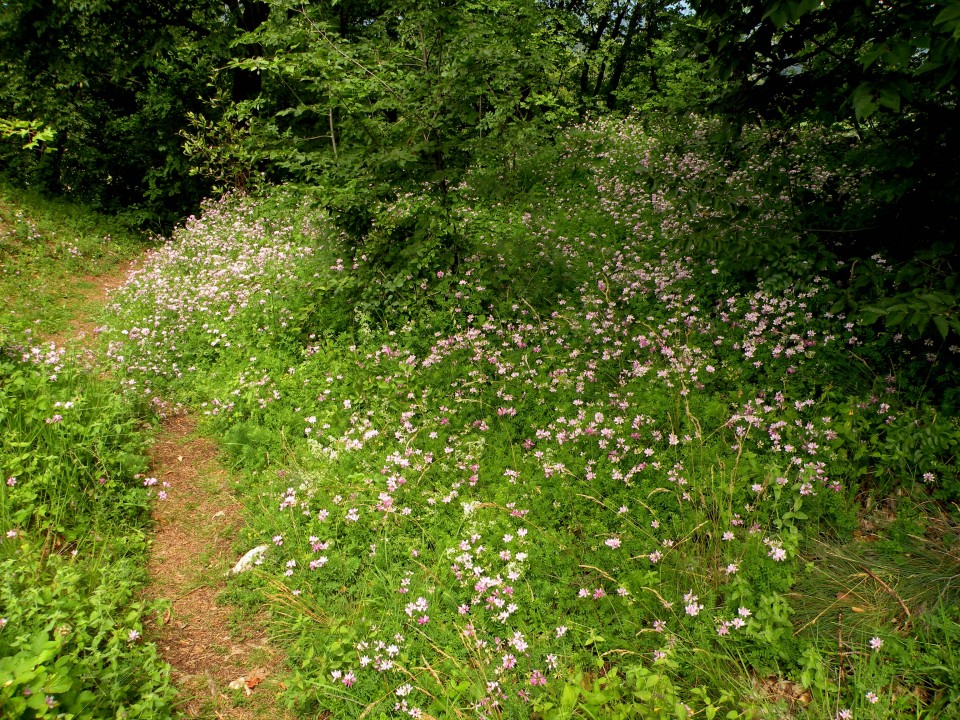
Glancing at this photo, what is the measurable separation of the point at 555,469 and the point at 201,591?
2.82 metres

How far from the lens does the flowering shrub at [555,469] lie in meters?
3.18

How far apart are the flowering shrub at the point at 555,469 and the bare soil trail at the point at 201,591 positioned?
0.91 ft

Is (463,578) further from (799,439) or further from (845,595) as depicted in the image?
(799,439)

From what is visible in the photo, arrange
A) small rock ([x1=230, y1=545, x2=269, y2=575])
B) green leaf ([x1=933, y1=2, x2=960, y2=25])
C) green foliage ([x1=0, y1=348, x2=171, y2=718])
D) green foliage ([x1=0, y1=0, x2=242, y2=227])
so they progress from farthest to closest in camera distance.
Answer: green foliage ([x1=0, y1=0, x2=242, y2=227]), small rock ([x1=230, y1=545, x2=269, y2=575]), green foliage ([x1=0, y1=348, x2=171, y2=718]), green leaf ([x1=933, y1=2, x2=960, y2=25])

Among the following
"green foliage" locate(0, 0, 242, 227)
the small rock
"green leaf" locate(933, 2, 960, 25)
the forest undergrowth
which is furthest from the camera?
"green foliage" locate(0, 0, 242, 227)

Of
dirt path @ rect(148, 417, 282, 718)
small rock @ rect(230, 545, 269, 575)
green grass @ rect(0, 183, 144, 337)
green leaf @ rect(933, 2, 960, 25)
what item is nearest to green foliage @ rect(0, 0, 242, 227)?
green grass @ rect(0, 183, 144, 337)

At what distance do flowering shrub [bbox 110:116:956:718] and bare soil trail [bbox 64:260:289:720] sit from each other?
0.91 feet

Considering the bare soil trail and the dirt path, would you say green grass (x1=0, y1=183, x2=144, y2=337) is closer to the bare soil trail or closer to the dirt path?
the bare soil trail

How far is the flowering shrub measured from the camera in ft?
10.4

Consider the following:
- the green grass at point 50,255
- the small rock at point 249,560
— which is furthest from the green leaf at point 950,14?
the green grass at point 50,255

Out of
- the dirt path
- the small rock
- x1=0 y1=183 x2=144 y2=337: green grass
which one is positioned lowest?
the dirt path

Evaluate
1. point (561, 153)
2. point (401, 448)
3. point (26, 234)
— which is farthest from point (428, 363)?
point (26, 234)

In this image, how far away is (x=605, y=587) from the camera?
365 centimetres

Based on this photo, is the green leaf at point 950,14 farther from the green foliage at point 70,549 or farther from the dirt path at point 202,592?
the green foliage at point 70,549
